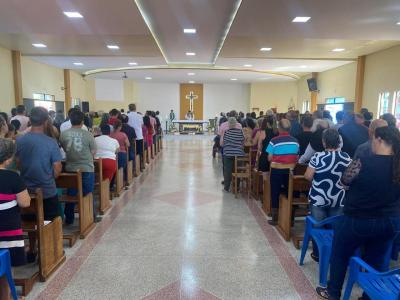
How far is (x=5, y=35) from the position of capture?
25.8 feet

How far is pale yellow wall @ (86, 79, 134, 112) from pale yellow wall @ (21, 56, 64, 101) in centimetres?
362

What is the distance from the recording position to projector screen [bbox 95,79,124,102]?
61.1 ft

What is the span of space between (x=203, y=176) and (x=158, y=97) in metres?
14.9

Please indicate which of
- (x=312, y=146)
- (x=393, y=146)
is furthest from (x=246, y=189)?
(x=393, y=146)

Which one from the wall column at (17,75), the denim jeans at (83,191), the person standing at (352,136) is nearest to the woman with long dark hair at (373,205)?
the person standing at (352,136)

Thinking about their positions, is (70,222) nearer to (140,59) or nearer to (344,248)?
(344,248)

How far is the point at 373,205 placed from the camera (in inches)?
84.0

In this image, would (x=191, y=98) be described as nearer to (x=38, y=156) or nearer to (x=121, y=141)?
(x=121, y=141)

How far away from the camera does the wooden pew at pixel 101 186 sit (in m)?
4.50

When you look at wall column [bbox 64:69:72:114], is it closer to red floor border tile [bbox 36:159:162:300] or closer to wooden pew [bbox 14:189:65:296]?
red floor border tile [bbox 36:159:162:300]

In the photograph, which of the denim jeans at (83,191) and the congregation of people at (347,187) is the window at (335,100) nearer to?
the congregation of people at (347,187)

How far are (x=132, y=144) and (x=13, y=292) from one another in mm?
4599

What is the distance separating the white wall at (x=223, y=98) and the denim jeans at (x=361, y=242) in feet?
63.8

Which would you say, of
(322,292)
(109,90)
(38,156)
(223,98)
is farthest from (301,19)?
(223,98)
